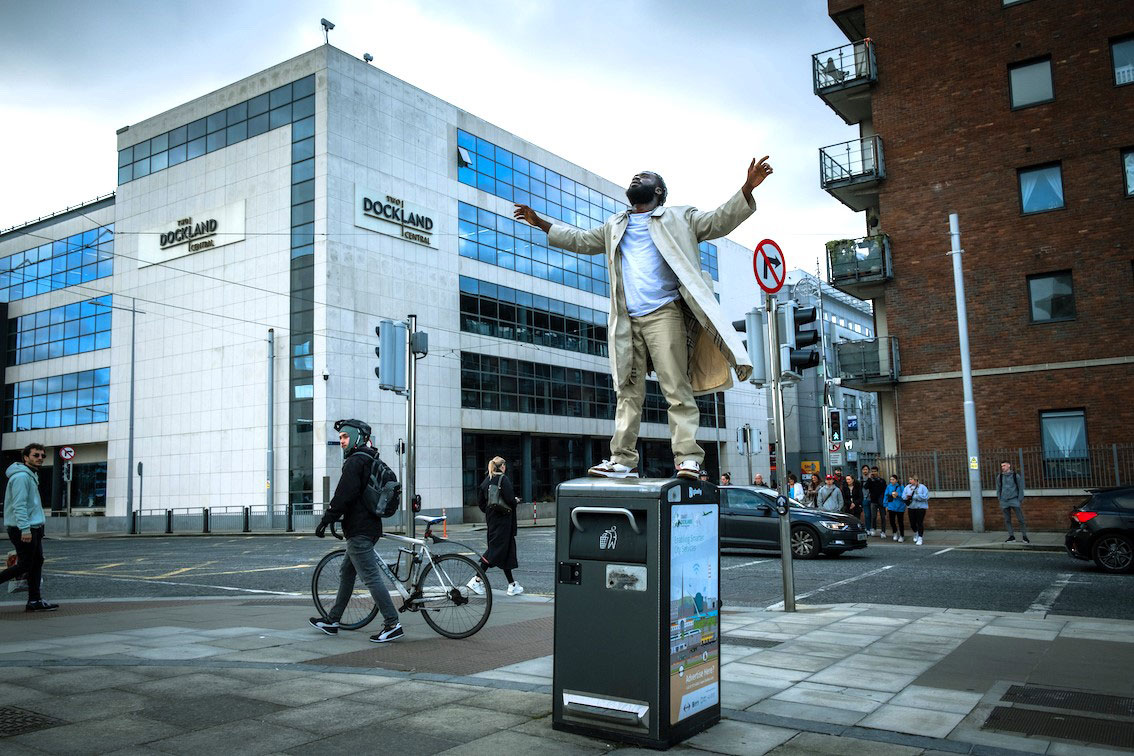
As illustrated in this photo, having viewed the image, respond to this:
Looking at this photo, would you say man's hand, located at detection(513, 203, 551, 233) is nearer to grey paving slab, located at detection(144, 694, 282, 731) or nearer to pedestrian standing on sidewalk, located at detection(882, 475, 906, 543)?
grey paving slab, located at detection(144, 694, 282, 731)

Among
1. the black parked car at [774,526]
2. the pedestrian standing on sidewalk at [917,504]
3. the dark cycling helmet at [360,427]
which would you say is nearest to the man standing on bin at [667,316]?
the dark cycling helmet at [360,427]

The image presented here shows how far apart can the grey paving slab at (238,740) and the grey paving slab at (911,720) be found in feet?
9.96

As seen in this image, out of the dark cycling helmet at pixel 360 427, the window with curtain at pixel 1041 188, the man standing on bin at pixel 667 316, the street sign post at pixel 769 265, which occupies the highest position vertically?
the window with curtain at pixel 1041 188

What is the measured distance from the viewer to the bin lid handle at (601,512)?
4492 mm

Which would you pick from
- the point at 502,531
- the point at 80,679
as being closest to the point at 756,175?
the point at 80,679

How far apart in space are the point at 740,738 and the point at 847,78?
1028 inches

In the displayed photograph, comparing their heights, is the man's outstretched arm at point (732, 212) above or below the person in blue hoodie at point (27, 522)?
above

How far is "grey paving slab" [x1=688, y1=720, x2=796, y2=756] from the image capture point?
434 cm

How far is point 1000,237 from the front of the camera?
80.1 feet

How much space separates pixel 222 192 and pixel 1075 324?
34.1 metres

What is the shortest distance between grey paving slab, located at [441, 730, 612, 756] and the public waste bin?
0.68ft

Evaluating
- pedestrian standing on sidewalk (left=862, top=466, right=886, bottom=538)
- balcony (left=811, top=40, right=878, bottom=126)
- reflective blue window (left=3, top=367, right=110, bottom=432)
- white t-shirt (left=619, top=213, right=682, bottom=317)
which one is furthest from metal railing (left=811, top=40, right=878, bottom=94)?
reflective blue window (left=3, top=367, right=110, bottom=432)

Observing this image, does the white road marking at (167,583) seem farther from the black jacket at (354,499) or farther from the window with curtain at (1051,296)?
the window with curtain at (1051,296)

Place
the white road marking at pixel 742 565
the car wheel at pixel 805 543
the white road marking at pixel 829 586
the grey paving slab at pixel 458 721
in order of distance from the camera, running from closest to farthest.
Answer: the grey paving slab at pixel 458 721, the white road marking at pixel 829 586, the white road marking at pixel 742 565, the car wheel at pixel 805 543
